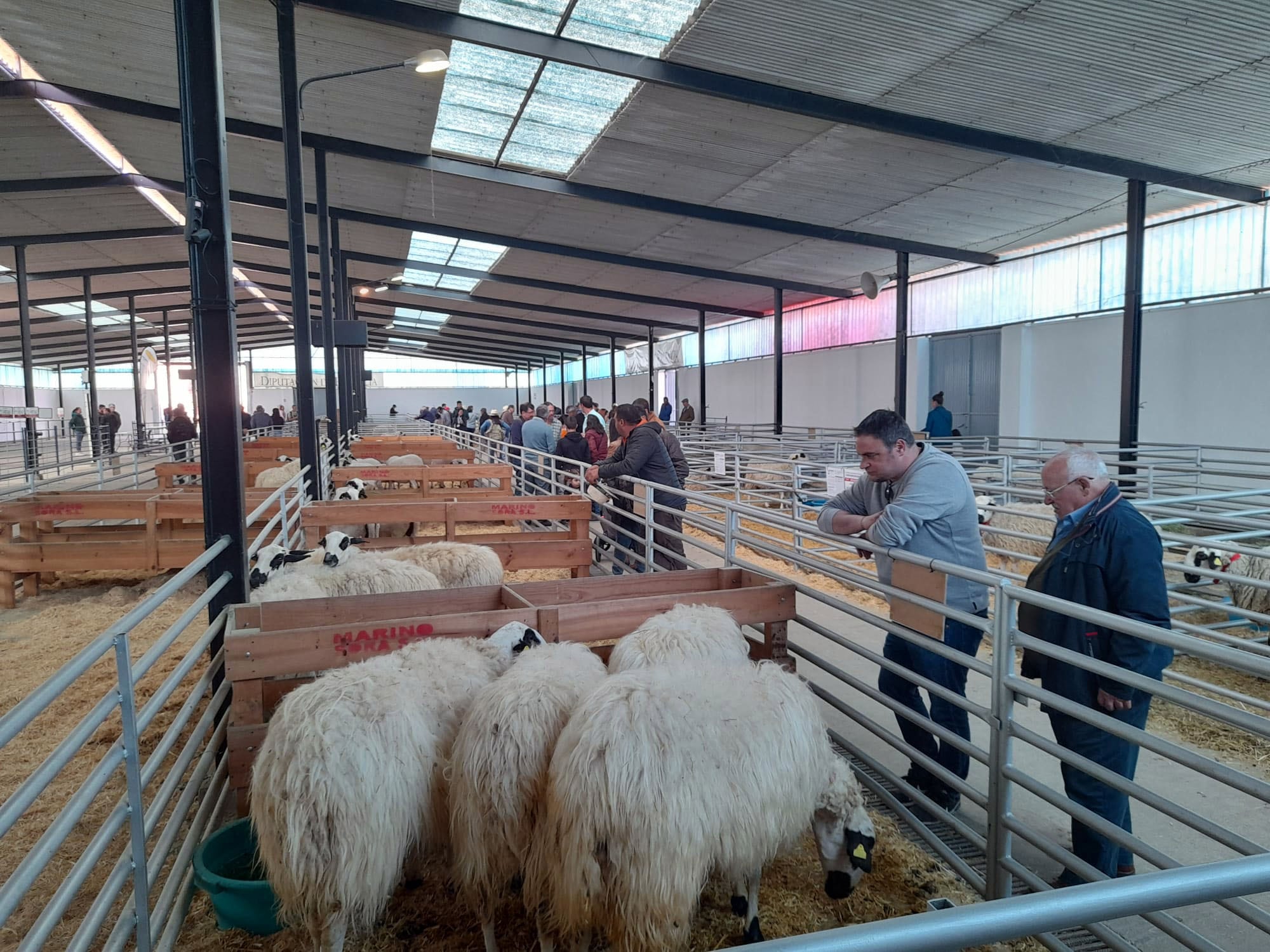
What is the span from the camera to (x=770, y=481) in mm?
12602

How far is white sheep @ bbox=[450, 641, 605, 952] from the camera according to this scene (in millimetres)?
2742

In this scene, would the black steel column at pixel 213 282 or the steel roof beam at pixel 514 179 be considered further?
the steel roof beam at pixel 514 179

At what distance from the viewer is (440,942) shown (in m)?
2.92

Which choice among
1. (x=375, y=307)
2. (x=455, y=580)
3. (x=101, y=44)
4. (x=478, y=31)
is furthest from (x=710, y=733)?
(x=375, y=307)

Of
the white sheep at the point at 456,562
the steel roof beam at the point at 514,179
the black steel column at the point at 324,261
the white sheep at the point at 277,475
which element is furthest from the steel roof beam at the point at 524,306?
the white sheep at the point at 456,562

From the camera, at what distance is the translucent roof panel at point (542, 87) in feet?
27.0

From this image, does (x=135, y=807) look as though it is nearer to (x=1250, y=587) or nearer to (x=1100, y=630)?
(x=1100, y=630)

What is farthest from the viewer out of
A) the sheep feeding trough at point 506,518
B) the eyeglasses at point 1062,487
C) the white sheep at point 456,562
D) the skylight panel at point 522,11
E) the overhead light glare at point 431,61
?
the skylight panel at point 522,11

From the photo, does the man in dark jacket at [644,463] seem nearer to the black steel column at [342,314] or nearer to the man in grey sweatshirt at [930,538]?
the man in grey sweatshirt at [930,538]

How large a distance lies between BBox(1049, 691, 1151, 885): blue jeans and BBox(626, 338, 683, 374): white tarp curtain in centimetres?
3149

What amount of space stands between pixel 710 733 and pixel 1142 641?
5.39 ft

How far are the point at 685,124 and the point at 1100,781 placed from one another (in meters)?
9.83

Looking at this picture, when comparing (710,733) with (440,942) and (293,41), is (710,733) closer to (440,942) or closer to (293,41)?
(440,942)

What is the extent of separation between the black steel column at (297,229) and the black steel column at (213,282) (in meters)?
5.51
